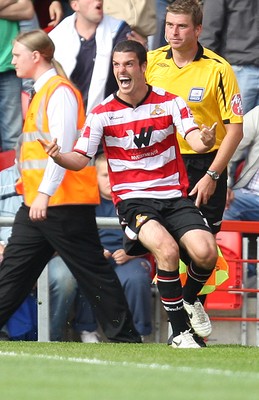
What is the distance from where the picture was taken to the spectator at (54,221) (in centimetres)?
967

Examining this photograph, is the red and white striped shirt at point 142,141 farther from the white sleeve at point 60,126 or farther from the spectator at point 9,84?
the spectator at point 9,84

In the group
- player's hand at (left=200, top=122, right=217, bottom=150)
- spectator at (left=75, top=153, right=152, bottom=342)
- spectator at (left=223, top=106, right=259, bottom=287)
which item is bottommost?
spectator at (left=75, top=153, right=152, bottom=342)

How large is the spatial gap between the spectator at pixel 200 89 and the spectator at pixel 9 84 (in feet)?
9.80

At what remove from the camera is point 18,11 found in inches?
487

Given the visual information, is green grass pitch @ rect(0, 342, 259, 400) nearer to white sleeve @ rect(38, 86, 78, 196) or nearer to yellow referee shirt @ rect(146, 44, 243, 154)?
white sleeve @ rect(38, 86, 78, 196)

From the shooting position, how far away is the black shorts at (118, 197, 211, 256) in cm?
869

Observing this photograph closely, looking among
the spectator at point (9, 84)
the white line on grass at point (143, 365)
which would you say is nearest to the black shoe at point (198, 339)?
the white line on grass at point (143, 365)

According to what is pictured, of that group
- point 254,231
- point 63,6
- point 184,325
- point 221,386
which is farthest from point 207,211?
point 63,6

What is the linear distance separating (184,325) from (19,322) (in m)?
2.36

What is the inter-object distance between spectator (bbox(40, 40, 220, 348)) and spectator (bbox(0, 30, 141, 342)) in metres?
0.78

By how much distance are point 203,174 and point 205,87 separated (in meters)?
0.61

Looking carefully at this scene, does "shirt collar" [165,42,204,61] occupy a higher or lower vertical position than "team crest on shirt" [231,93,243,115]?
higher

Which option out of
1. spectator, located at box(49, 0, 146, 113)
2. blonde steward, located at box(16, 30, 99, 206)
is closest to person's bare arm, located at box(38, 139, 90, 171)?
blonde steward, located at box(16, 30, 99, 206)

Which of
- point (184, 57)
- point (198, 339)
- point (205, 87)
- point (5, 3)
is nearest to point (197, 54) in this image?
point (184, 57)
